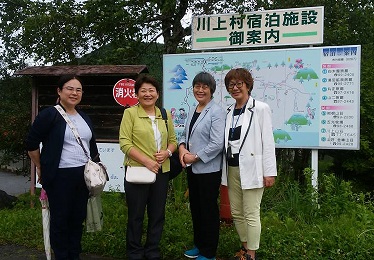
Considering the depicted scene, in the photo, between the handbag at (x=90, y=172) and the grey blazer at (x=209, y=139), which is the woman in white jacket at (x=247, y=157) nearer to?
the grey blazer at (x=209, y=139)

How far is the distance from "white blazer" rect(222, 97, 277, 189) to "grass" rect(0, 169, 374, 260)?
3.20 ft

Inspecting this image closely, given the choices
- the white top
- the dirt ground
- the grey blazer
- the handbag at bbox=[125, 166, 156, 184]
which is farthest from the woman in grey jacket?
the dirt ground

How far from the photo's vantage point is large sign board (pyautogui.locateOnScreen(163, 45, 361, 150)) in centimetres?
515

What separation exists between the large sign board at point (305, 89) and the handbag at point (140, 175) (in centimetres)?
250

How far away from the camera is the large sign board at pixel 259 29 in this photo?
554cm

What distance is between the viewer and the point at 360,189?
842 centimetres

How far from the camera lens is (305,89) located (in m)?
5.38

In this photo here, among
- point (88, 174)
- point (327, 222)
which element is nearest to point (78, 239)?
point (88, 174)

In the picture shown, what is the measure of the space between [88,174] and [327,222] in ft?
9.03

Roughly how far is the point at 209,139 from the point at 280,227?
1.52 meters

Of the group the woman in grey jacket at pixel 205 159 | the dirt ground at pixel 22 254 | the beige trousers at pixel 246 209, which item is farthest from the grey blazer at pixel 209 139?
the dirt ground at pixel 22 254

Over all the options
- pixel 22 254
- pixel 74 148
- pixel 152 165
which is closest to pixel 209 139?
pixel 152 165

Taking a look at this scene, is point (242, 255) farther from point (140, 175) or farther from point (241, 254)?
point (140, 175)

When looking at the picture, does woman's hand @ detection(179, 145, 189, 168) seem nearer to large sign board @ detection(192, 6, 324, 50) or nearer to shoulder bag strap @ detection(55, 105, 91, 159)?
shoulder bag strap @ detection(55, 105, 91, 159)
